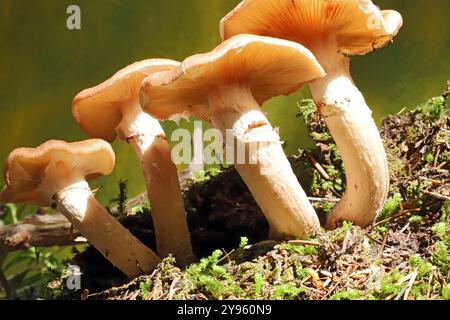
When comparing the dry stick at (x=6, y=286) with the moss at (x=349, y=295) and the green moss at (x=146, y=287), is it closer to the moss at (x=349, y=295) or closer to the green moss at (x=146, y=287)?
the green moss at (x=146, y=287)

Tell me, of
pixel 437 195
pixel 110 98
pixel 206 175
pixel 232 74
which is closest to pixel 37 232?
pixel 206 175

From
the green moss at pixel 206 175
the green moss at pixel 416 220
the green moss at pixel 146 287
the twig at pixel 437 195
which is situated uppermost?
the green moss at pixel 206 175

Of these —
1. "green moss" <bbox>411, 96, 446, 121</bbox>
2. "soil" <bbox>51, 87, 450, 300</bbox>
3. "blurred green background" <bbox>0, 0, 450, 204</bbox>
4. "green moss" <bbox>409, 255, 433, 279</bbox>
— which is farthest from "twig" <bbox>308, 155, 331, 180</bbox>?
"blurred green background" <bbox>0, 0, 450, 204</bbox>

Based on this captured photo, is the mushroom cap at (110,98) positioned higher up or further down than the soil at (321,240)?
higher up

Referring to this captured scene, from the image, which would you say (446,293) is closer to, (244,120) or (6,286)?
(244,120)

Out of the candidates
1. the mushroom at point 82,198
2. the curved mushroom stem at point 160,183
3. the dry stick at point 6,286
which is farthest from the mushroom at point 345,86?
the dry stick at point 6,286

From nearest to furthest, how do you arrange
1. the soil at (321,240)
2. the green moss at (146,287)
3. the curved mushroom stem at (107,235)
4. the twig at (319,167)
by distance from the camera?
the soil at (321,240)
the green moss at (146,287)
the curved mushroom stem at (107,235)
the twig at (319,167)
